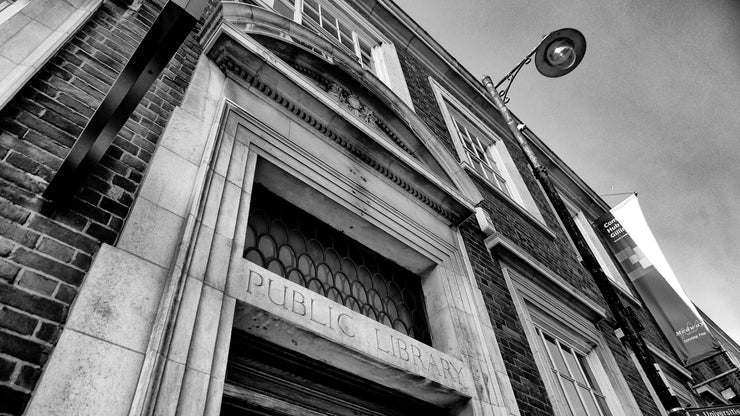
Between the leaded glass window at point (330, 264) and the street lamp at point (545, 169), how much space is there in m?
2.22

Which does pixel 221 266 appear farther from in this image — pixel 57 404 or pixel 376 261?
pixel 376 261

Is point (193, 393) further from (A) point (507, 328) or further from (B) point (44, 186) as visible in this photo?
(A) point (507, 328)

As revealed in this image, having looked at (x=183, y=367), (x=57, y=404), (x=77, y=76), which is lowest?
(x=57, y=404)

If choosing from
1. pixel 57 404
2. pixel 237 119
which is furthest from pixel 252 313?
pixel 237 119

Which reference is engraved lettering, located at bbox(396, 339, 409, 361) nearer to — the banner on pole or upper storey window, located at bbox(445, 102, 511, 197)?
the banner on pole

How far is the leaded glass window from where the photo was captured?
341 cm

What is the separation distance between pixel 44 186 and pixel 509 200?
264 inches

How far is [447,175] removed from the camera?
5.62 m

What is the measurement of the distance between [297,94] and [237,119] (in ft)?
2.66

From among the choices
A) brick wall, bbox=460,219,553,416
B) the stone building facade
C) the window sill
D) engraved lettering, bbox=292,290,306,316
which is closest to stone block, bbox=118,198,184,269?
the stone building facade

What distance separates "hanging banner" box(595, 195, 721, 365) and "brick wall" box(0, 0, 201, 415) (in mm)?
9091

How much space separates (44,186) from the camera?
2.04 metres

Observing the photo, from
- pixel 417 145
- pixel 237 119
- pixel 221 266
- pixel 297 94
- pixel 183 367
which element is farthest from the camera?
pixel 417 145

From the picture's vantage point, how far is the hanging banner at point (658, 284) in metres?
8.67
